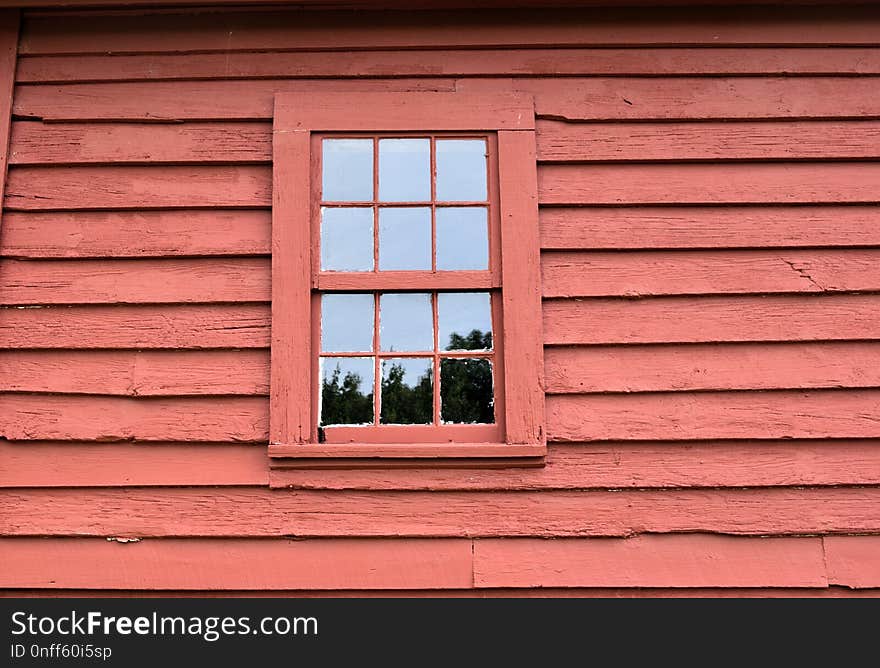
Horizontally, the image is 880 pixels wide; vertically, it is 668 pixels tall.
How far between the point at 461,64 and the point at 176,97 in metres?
1.28

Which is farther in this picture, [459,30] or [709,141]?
[459,30]

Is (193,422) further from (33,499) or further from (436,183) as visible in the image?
(436,183)

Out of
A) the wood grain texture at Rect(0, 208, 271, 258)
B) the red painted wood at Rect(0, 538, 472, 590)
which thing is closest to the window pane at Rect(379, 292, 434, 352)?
the wood grain texture at Rect(0, 208, 271, 258)

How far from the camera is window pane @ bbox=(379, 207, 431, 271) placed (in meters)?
3.28

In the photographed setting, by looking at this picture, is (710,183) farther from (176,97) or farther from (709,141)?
(176,97)

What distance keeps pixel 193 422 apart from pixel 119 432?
307 mm

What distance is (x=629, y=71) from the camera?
3404 millimetres

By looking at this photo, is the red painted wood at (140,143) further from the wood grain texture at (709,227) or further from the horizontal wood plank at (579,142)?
the wood grain texture at (709,227)

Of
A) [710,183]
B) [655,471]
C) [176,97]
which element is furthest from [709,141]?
[176,97]

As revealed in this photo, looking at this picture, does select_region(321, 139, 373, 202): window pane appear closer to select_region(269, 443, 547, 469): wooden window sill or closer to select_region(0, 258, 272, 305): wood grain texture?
select_region(0, 258, 272, 305): wood grain texture

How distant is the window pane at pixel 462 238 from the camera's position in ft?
10.8

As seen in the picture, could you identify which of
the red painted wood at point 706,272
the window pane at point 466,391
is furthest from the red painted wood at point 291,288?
the red painted wood at point 706,272

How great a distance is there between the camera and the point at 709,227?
3266 mm
